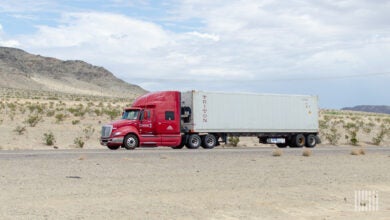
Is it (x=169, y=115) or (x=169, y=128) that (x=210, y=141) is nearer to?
(x=169, y=128)

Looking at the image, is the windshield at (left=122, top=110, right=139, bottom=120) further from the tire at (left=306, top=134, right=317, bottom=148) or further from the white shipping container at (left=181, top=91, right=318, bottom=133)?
the tire at (left=306, top=134, right=317, bottom=148)

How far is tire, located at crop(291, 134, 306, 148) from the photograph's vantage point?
39531 mm

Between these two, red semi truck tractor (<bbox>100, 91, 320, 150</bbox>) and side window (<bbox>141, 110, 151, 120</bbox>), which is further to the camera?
side window (<bbox>141, 110, 151, 120</bbox>)

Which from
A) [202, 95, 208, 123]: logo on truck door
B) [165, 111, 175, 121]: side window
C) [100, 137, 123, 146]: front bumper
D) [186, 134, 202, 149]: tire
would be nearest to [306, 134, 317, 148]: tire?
[202, 95, 208, 123]: logo on truck door

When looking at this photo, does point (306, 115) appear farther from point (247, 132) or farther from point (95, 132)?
point (95, 132)

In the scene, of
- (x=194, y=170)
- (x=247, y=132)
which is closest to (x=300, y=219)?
(x=194, y=170)

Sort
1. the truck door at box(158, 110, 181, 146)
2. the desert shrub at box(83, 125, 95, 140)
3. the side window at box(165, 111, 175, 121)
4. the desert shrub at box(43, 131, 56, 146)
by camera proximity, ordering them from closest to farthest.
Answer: the truck door at box(158, 110, 181, 146)
the side window at box(165, 111, 175, 121)
the desert shrub at box(43, 131, 56, 146)
the desert shrub at box(83, 125, 95, 140)

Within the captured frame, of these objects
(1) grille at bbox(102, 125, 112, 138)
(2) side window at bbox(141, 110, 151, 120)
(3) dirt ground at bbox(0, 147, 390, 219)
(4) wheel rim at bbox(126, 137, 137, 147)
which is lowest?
(3) dirt ground at bbox(0, 147, 390, 219)

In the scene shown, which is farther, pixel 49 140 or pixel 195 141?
pixel 49 140

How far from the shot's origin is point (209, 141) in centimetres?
3619

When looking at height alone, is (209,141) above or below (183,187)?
above

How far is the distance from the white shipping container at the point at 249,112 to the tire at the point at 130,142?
349 cm

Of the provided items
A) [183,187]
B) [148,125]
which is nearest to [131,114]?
[148,125]

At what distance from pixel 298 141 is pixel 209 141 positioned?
6611mm
